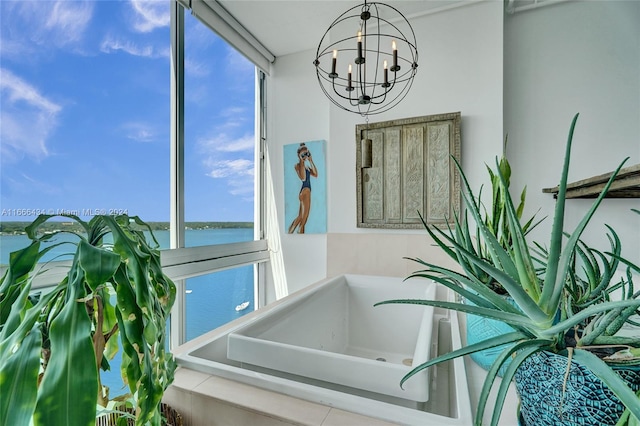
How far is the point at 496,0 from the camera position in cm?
207

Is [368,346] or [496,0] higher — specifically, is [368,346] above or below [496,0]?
below

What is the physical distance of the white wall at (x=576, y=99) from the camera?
1952mm

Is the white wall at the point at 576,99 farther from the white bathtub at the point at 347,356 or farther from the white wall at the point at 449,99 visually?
the white bathtub at the point at 347,356

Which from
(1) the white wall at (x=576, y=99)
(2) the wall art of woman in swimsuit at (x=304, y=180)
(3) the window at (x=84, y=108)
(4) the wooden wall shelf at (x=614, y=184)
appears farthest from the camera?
(2) the wall art of woman in swimsuit at (x=304, y=180)

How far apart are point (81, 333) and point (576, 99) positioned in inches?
111

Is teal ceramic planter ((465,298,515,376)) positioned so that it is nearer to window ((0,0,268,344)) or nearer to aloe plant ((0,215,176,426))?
aloe plant ((0,215,176,426))

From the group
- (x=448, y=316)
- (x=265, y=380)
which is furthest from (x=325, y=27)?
(x=265, y=380)

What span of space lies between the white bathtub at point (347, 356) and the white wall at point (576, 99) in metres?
1.18

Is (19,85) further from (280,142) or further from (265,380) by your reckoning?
(280,142)

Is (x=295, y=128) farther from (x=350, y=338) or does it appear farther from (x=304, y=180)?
(x=350, y=338)

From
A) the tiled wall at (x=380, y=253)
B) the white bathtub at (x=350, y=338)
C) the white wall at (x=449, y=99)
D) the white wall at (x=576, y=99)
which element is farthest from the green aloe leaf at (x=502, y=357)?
the white wall at (x=576, y=99)

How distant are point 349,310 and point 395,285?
0.34 metres

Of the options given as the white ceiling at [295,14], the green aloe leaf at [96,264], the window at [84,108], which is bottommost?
the green aloe leaf at [96,264]

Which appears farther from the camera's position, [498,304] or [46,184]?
[46,184]
